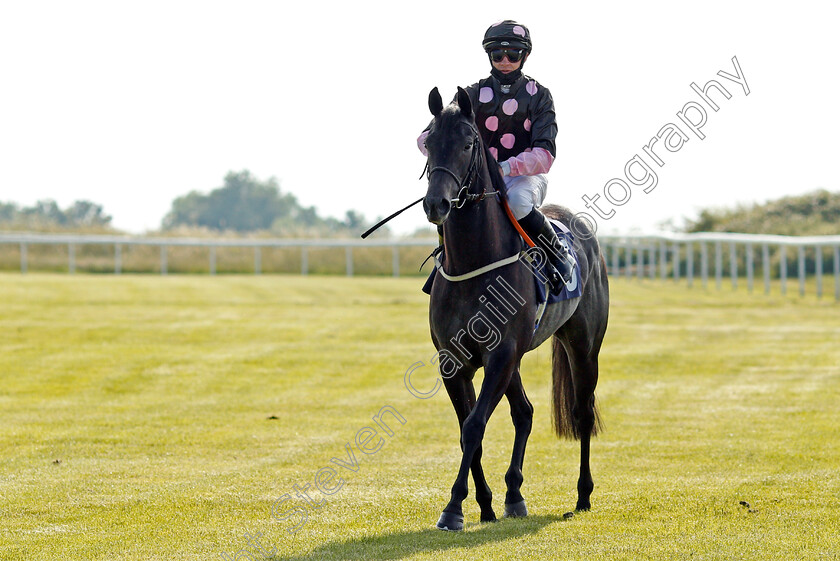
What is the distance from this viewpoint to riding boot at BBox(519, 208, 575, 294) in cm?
635

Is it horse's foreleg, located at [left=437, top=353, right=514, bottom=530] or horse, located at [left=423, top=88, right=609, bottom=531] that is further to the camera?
horse's foreleg, located at [left=437, top=353, right=514, bottom=530]

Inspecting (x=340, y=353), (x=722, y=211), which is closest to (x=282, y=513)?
(x=340, y=353)

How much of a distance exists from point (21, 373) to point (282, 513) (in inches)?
321

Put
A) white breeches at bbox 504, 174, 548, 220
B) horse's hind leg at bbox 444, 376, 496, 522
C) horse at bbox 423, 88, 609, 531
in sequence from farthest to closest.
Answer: white breeches at bbox 504, 174, 548, 220 → horse's hind leg at bbox 444, 376, 496, 522 → horse at bbox 423, 88, 609, 531

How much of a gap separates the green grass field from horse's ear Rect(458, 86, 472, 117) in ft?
7.54

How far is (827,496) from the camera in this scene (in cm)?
662

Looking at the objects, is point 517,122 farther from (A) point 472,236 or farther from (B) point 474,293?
(B) point 474,293

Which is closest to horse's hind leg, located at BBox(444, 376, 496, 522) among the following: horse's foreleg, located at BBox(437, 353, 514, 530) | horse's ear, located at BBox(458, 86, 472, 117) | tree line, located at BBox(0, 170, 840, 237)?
horse's foreleg, located at BBox(437, 353, 514, 530)

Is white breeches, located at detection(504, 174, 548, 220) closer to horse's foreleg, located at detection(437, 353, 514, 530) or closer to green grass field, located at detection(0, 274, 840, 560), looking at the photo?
horse's foreleg, located at detection(437, 353, 514, 530)

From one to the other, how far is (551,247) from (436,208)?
1.48 meters

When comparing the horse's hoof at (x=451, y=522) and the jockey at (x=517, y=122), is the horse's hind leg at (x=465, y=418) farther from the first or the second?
the jockey at (x=517, y=122)

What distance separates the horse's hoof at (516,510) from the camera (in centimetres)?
621

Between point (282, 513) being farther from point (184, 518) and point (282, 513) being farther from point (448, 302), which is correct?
point (448, 302)

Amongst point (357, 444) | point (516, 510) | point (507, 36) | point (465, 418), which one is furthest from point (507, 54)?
point (357, 444)
